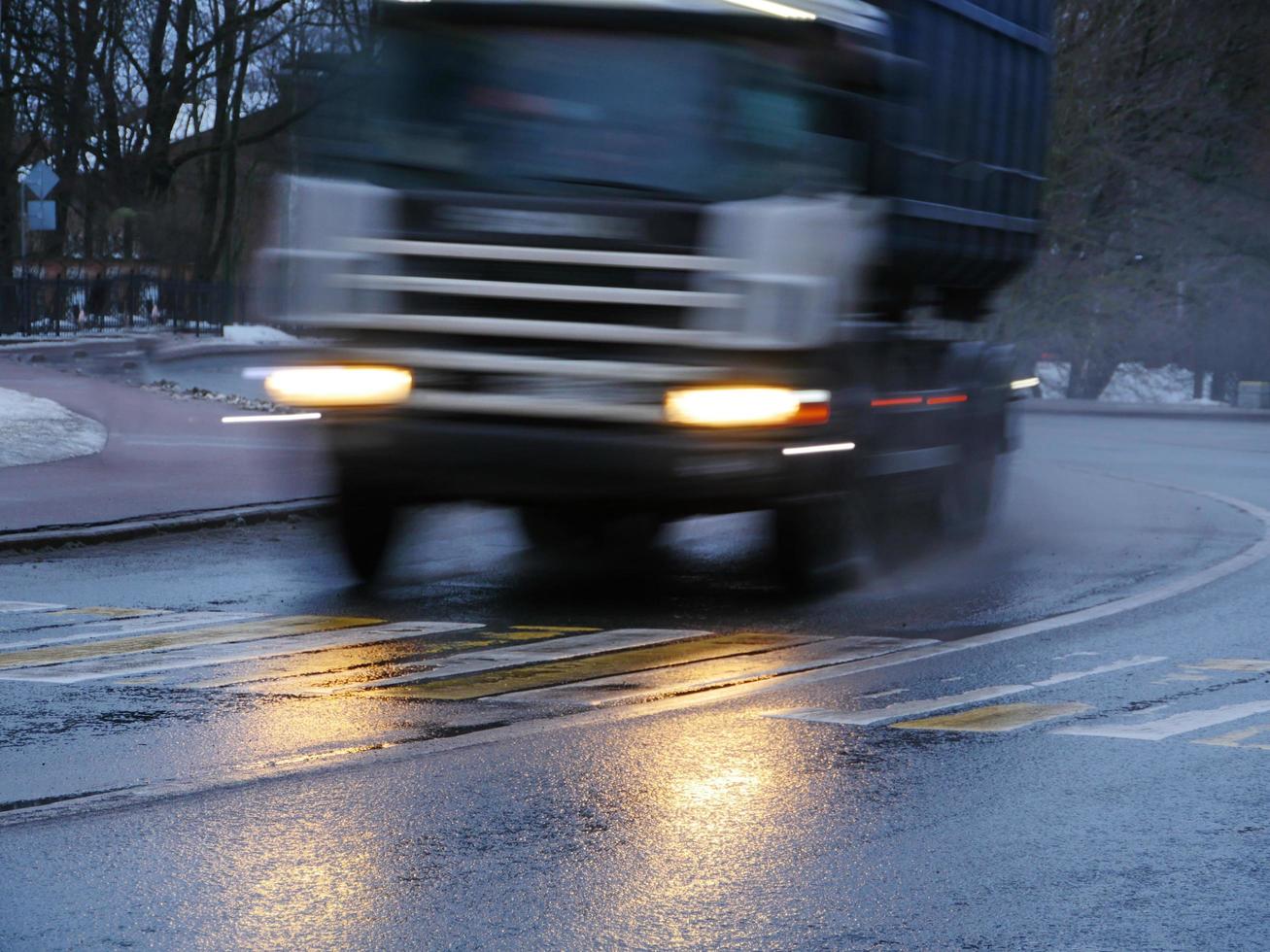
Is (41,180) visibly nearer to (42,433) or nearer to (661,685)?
(42,433)

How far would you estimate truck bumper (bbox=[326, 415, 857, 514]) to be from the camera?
1022 cm

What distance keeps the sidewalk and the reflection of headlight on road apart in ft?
0.98

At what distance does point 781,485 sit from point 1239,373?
46.4 m

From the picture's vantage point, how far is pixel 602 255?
10.2 metres

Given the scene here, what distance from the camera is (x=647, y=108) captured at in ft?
34.2

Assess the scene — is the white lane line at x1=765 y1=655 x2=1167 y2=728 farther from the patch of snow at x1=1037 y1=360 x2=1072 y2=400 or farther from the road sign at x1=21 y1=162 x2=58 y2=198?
the patch of snow at x1=1037 y1=360 x2=1072 y2=400

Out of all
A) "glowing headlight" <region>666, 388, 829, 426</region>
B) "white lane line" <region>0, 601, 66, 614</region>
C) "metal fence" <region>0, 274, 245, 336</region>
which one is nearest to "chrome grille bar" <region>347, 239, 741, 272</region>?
"glowing headlight" <region>666, 388, 829, 426</region>

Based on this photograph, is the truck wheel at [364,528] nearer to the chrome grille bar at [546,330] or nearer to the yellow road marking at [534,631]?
the chrome grille bar at [546,330]

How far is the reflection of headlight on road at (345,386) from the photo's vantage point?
10.5m

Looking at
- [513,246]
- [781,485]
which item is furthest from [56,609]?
[781,485]

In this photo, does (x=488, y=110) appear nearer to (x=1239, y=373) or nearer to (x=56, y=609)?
(x=56, y=609)

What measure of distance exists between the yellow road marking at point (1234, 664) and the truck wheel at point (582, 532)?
520 centimetres

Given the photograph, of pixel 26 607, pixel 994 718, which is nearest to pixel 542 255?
pixel 26 607

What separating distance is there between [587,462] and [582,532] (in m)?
3.85
